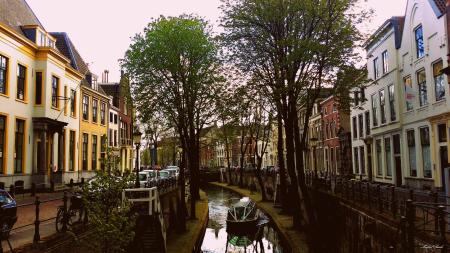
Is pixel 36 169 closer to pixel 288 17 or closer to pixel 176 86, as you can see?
pixel 176 86

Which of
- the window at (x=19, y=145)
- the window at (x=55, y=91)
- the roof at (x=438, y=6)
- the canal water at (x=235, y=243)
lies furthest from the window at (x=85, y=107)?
the roof at (x=438, y=6)

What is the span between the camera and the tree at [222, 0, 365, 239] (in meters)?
18.9

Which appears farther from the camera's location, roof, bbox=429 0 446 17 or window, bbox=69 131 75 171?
window, bbox=69 131 75 171

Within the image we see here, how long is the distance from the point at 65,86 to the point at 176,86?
17.5 m

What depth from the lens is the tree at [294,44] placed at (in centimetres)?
1894

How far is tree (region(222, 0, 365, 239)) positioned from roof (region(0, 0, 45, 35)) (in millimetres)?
18709

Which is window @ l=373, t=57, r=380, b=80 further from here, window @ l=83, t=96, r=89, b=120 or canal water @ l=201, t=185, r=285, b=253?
window @ l=83, t=96, r=89, b=120

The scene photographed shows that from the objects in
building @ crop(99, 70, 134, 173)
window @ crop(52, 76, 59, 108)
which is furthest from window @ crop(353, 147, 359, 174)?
building @ crop(99, 70, 134, 173)

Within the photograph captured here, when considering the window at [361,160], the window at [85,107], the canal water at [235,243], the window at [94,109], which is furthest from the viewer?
the window at [94,109]

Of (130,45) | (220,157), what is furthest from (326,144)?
(220,157)

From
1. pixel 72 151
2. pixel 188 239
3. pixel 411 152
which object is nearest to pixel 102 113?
pixel 72 151

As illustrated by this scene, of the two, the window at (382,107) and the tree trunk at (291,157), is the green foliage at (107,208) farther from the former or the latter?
the window at (382,107)

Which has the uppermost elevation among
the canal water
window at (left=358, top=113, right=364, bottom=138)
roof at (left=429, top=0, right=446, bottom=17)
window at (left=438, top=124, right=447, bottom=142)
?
roof at (left=429, top=0, right=446, bottom=17)

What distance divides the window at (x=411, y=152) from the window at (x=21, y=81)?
1150 inches
